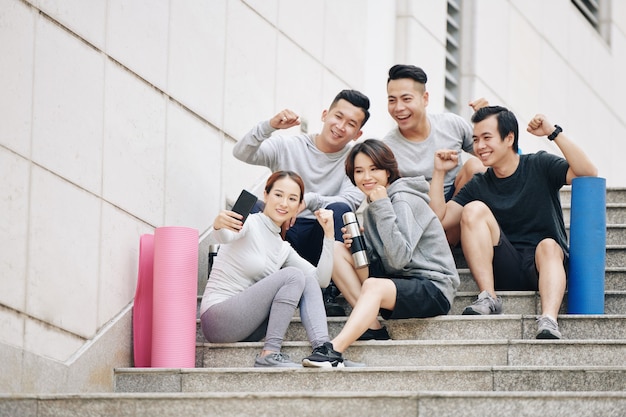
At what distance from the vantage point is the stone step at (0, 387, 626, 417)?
15.0ft

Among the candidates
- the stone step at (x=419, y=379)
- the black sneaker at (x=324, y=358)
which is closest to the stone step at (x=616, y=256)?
the black sneaker at (x=324, y=358)

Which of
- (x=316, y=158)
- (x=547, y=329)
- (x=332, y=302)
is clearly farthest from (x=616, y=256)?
(x=316, y=158)

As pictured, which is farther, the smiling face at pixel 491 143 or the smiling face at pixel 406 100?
the smiling face at pixel 406 100

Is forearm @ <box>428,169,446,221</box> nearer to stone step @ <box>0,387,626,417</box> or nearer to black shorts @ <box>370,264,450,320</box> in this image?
black shorts @ <box>370,264,450,320</box>

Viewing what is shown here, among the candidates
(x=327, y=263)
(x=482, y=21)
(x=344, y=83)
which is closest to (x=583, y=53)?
(x=482, y=21)

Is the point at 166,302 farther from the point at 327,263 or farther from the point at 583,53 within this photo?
the point at 583,53

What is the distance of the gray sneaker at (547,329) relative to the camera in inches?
227

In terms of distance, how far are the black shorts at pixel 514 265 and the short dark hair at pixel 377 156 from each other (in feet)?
2.02

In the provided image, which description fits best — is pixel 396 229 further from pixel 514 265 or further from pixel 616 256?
pixel 616 256

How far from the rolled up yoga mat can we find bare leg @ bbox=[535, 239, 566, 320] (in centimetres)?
6

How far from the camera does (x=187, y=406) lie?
4715 millimetres

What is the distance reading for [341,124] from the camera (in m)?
7.04

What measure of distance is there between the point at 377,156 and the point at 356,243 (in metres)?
0.43

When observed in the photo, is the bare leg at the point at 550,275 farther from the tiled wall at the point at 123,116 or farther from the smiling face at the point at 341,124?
the tiled wall at the point at 123,116
